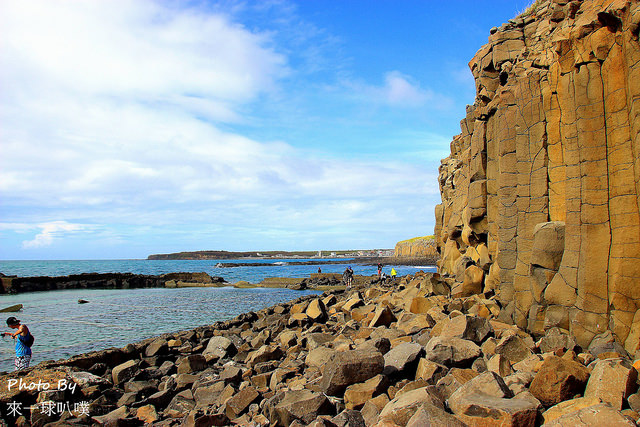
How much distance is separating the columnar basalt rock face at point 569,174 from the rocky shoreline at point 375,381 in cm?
68

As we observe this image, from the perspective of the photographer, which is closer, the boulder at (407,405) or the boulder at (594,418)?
the boulder at (594,418)

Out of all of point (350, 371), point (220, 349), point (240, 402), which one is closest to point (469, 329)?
point (350, 371)

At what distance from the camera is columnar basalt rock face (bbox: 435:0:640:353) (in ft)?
21.8

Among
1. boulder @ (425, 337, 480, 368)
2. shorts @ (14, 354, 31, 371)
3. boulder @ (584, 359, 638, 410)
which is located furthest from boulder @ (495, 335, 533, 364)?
shorts @ (14, 354, 31, 371)

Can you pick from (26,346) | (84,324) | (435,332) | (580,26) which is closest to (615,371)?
(435,332)

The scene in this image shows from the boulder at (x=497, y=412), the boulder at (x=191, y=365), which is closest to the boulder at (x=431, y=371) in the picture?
the boulder at (x=497, y=412)

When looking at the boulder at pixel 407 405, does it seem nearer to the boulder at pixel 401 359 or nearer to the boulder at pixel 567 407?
the boulder at pixel 567 407

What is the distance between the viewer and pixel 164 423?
7422 millimetres

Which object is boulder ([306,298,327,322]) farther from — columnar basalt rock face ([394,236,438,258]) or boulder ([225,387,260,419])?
columnar basalt rock face ([394,236,438,258])

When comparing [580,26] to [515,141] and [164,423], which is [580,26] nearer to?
[515,141]

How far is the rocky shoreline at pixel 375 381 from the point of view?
4.71 meters

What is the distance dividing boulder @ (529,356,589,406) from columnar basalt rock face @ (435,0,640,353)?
2.01 metres

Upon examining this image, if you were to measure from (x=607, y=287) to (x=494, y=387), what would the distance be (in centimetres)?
333

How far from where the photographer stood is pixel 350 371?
6.28 metres
